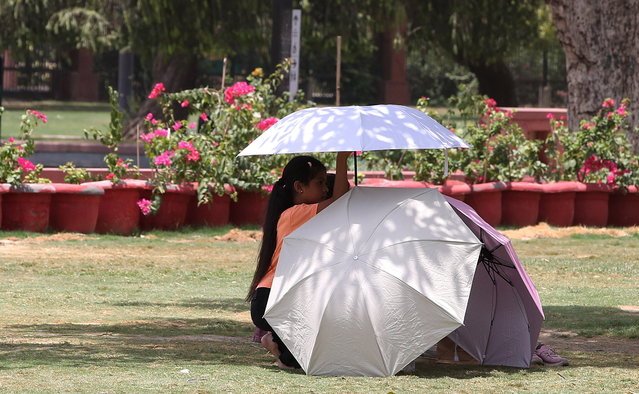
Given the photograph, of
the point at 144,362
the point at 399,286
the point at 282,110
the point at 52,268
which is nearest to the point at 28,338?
the point at 144,362

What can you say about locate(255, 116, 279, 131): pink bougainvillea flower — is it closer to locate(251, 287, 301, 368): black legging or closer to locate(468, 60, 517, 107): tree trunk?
locate(251, 287, 301, 368): black legging

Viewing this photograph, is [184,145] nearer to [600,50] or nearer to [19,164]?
[19,164]

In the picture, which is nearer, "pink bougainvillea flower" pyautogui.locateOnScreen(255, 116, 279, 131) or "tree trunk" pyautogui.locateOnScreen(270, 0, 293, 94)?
"pink bougainvillea flower" pyautogui.locateOnScreen(255, 116, 279, 131)

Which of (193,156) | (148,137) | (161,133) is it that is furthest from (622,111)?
(148,137)

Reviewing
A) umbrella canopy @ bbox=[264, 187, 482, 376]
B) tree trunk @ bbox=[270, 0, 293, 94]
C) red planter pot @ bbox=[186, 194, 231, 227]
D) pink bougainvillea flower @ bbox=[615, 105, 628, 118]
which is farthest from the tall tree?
umbrella canopy @ bbox=[264, 187, 482, 376]

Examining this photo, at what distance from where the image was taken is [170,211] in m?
15.1

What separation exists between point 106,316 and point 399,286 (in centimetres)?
314

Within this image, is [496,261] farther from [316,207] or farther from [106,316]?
[106,316]

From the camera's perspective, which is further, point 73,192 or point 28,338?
point 73,192

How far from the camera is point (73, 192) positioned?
14328 mm

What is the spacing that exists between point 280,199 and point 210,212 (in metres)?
8.00

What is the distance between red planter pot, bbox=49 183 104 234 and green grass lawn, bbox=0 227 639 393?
295mm

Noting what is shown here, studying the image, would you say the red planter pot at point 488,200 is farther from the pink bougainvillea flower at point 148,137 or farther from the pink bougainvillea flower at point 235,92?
the pink bougainvillea flower at point 148,137

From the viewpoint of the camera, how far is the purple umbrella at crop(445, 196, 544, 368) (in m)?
7.34
